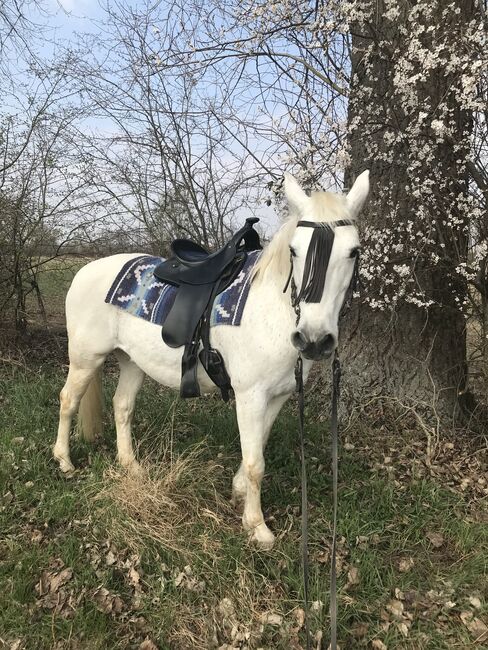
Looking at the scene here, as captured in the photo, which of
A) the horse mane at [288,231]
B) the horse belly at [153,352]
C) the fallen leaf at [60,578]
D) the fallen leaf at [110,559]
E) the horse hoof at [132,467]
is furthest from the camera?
the horse hoof at [132,467]

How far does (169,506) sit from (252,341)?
1.25m

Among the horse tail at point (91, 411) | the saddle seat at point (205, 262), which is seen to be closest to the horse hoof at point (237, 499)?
the horse tail at point (91, 411)

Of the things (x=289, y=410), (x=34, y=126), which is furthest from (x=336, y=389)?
(x=34, y=126)

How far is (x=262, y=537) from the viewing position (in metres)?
2.95

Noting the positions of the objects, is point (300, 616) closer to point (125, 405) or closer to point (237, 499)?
point (237, 499)

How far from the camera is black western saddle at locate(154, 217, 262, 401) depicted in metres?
3.03

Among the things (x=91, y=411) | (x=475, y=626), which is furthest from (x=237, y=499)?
(x=475, y=626)

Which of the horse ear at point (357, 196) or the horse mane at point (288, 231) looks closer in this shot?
the horse mane at point (288, 231)

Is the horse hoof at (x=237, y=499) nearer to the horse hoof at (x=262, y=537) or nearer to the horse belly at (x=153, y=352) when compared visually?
the horse hoof at (x=262, y=537)

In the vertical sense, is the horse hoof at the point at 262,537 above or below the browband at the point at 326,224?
below

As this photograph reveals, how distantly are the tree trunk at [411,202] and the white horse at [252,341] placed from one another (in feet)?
5.28

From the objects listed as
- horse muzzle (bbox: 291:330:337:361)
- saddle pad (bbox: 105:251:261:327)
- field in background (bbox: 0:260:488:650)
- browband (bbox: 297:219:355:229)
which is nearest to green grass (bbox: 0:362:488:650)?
field in background (bbox: 0:260:488:650)

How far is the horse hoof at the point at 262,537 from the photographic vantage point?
292cm

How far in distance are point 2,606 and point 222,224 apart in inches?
237
